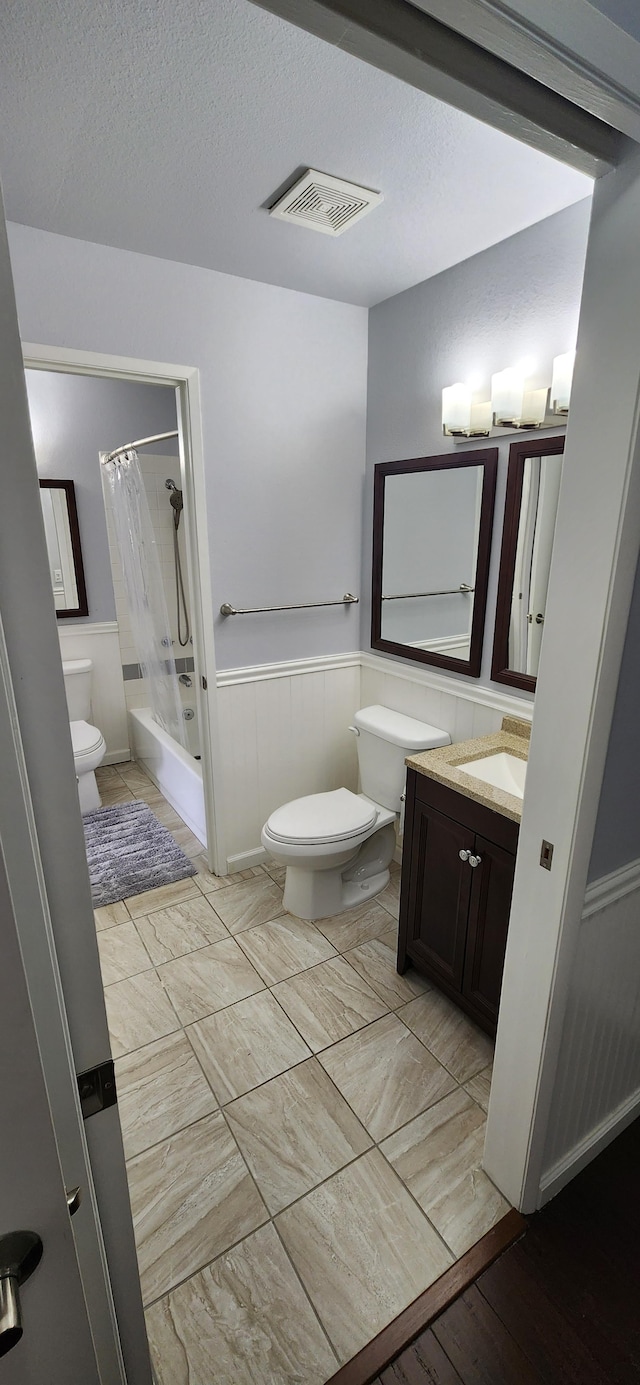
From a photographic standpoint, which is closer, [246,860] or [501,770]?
[501,770]

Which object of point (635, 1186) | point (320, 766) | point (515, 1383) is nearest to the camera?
point (515, 1383)

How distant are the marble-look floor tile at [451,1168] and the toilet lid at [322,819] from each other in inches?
35.7

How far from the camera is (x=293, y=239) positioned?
75.2 inches

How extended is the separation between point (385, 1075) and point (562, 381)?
213 cm

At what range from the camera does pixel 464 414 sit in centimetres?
207

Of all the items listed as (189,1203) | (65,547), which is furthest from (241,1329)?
(65,547)

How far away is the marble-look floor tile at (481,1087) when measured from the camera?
1678 millimetres

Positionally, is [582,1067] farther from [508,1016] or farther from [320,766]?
[320,766]

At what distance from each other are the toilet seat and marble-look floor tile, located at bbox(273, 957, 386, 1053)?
1.64m

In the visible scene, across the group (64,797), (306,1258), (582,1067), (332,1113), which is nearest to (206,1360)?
(306,1258)

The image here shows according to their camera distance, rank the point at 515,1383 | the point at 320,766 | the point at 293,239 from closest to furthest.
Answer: the point at 515,1383, the point at 293,239, the point at 320,766

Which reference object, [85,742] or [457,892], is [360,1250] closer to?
[457,892]

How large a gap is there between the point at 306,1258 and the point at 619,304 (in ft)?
6.53

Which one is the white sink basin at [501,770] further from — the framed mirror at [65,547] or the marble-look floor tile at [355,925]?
the framed mirror at [65,547]
